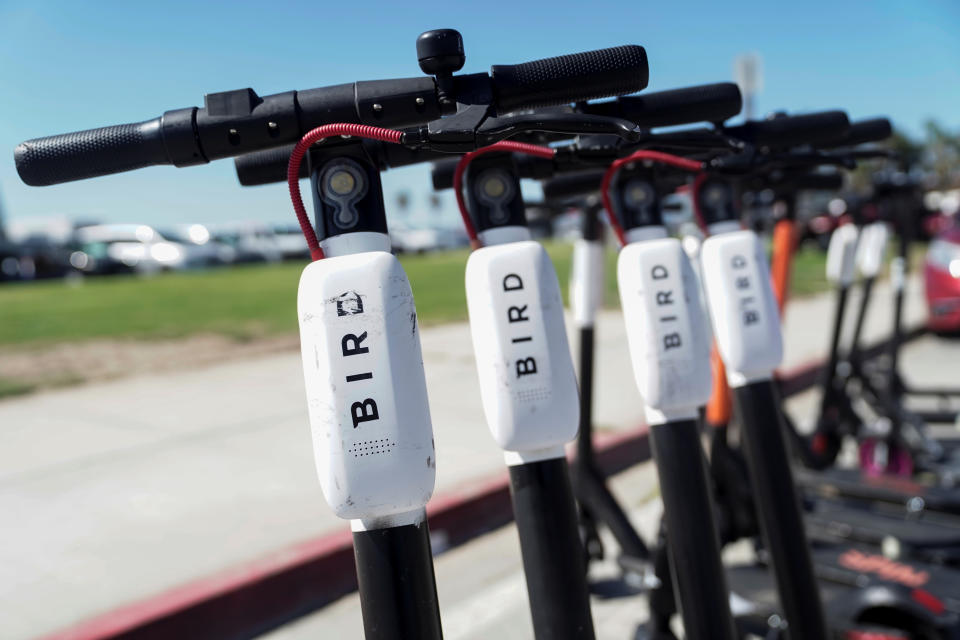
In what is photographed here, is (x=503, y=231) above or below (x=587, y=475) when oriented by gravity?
above

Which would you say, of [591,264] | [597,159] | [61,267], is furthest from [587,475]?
[61,267]

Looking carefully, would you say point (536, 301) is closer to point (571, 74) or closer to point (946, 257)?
point (571, 74)

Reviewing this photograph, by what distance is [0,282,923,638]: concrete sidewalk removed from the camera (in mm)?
3160

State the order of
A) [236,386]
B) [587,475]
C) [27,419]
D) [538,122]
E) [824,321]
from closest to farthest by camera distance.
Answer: [538,122], [587,475], [27,419], [236,386], [824,321]

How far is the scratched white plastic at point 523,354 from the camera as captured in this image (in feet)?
4.49

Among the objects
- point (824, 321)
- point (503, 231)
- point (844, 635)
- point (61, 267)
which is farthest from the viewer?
point (61, 267)

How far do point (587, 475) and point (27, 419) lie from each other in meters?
4.38

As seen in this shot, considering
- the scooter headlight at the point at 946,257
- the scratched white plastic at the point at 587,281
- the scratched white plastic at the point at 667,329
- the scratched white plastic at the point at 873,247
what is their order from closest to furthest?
1. the scratched white plastic at the point at 667,329
2. the scratched white plastic at the point at 587,281
3. the scratched white plastic at the point at 873,247
4. the scooter headlight at the point at 946,257

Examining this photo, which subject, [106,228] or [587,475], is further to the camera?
[106,228]

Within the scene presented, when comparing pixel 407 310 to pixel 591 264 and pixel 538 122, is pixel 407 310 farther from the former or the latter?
pixel 591 264

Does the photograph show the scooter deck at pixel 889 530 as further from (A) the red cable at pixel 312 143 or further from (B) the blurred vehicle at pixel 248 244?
(B) the blurred vehicle at pixel 248 244

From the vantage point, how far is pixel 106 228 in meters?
28.8

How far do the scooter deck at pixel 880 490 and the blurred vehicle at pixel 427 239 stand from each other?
30.1 metres

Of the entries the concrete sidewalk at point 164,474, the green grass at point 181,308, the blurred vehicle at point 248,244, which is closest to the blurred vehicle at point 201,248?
the blurred vehicle at point 248,244
